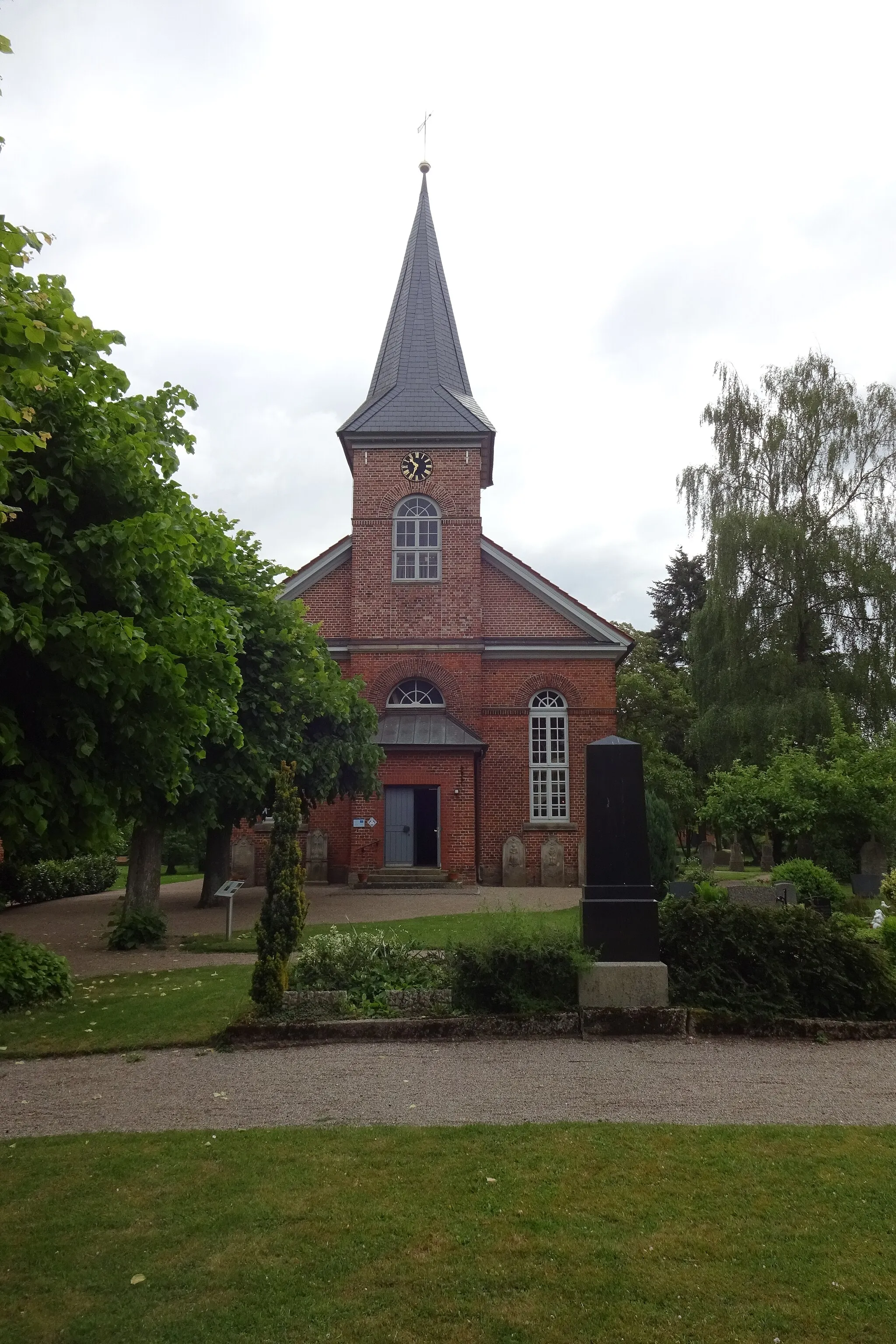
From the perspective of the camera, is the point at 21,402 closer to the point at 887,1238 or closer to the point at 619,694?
the point at 887,1238

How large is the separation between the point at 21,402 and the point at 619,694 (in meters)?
34.5

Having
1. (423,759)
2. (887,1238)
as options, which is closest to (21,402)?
(887,1238)

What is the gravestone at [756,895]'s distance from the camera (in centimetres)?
1401

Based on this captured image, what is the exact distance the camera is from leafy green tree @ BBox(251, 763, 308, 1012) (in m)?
8.62

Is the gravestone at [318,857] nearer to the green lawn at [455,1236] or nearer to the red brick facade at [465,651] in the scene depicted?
the red brick facade at [465,651]

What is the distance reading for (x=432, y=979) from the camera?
361 inches

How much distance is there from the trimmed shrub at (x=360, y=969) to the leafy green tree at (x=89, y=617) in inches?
95.8

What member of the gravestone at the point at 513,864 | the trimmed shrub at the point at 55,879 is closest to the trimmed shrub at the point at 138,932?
the trimmed shrub at the point at 55,879

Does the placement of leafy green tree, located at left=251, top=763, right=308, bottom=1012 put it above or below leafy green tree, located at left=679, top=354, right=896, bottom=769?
below

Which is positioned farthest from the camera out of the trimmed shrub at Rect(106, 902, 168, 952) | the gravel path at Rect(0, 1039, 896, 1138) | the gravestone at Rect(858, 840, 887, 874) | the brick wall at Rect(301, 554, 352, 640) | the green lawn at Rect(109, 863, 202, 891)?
the green lawn at Rect(109, 863, 202, 891)

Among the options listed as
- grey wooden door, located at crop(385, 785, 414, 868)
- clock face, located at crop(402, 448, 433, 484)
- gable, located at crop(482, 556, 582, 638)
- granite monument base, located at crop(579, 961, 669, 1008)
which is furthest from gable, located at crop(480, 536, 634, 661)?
granite monument base, located at crop(579, 961, 669, 1008)

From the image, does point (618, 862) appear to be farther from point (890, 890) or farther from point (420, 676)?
point (420, 676)

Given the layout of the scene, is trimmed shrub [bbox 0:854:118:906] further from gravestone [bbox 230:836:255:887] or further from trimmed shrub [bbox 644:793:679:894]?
trimmed shrub [bbox 644:793:679:894]

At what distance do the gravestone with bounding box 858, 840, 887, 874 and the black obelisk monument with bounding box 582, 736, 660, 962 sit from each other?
11.8m
